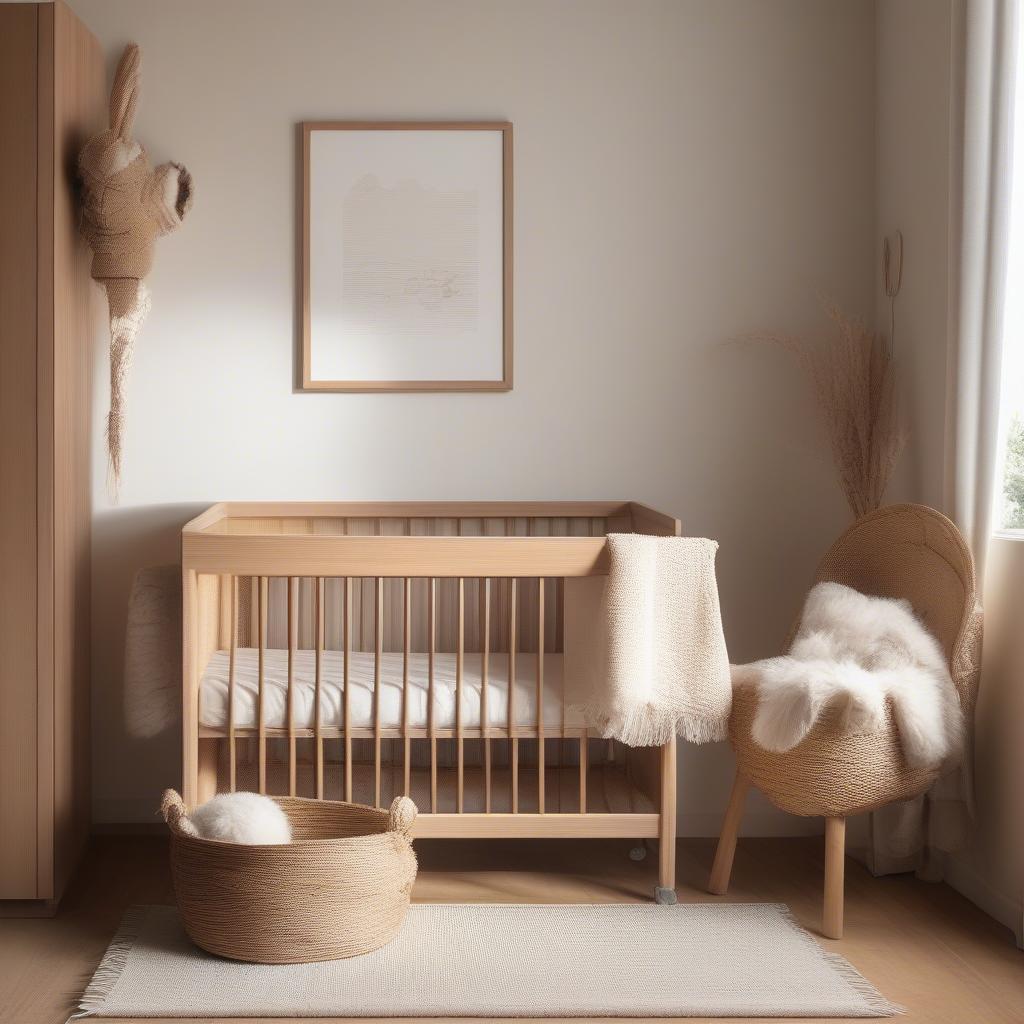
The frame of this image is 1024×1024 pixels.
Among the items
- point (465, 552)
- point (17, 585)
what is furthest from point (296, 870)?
point (17, 585)

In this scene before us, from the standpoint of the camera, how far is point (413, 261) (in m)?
2.96

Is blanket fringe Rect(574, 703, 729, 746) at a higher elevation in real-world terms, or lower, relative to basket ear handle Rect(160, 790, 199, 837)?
higher

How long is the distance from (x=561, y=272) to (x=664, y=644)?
111 cm

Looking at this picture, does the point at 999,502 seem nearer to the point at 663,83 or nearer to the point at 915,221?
the point at 915,221

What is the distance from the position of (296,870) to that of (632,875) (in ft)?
3.07

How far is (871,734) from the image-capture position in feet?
7.22

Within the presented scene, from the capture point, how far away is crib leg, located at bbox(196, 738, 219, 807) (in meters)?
2.47

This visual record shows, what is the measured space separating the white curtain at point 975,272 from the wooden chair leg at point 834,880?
282 millimetres

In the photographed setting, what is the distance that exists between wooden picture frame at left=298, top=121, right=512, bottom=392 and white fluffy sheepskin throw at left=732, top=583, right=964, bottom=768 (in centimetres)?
107

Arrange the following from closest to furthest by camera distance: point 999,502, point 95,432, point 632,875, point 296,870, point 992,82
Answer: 1. point 296,870
2. point 992,82
3. point 999,502
4. point 632,875
5. point 95,432

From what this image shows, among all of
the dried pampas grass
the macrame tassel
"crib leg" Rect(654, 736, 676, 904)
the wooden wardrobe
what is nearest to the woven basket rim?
the wooden wardrobe

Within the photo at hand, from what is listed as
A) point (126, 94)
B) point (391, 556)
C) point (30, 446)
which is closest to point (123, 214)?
point (126, 94)

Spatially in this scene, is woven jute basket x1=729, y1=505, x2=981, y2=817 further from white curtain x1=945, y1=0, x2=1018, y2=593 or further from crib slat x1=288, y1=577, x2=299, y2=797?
→ crib slat x1=288, y1=577, x2=299, y2=797

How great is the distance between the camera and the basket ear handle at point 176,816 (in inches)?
85.1
